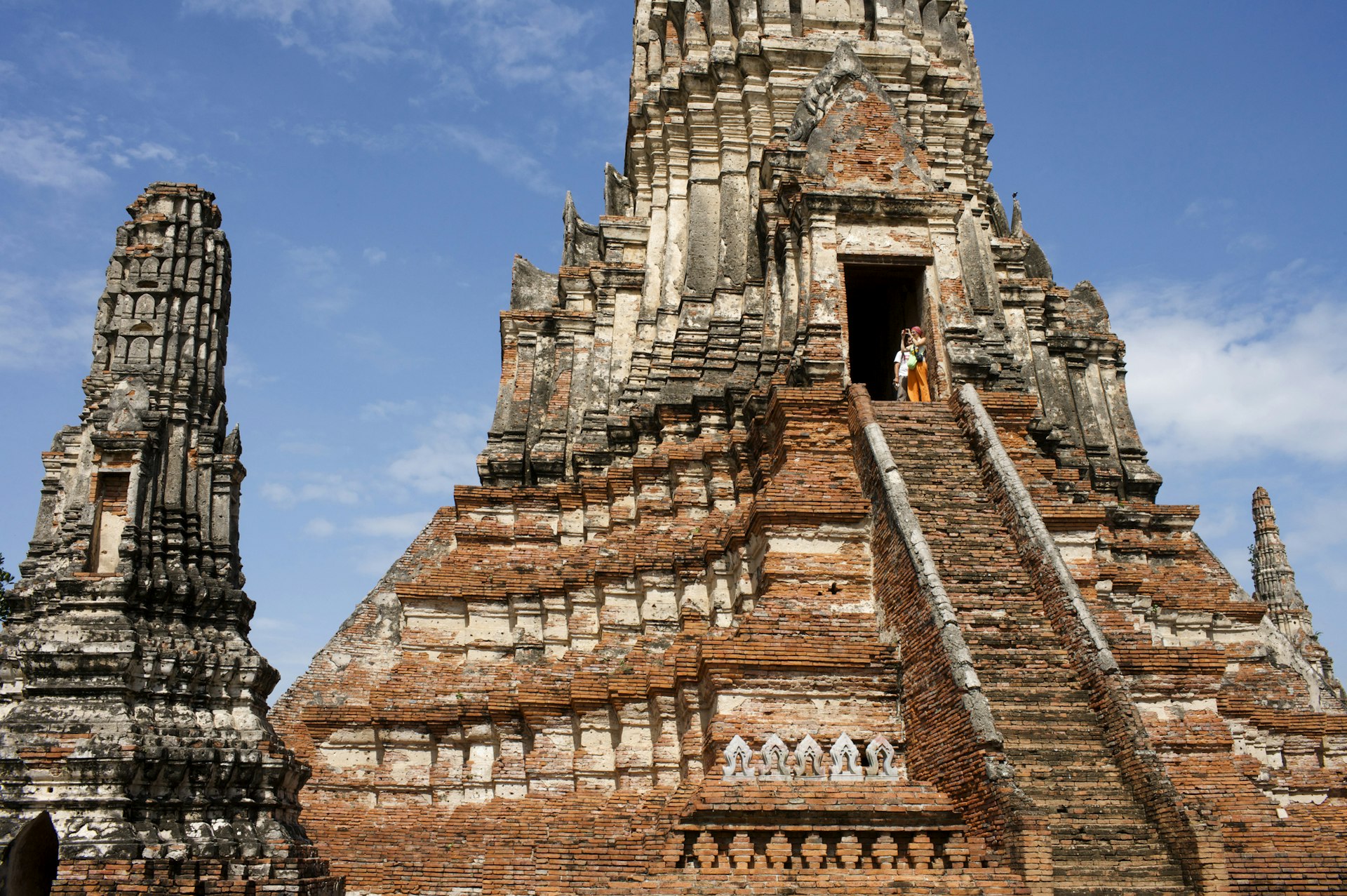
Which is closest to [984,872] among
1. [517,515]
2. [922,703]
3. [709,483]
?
[922,703]

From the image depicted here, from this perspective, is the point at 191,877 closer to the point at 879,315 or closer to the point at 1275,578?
the point at 879,315

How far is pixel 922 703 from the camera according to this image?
10055mm

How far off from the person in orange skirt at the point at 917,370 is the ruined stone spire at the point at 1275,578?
16908mm

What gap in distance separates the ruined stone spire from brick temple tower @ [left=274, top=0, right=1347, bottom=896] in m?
7.66

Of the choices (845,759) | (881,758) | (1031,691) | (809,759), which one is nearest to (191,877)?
(809,759)

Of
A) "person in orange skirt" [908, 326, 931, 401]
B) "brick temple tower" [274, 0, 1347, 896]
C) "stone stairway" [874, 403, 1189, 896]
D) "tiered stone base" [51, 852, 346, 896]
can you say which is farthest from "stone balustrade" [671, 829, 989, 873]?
"person in orange skirt" [908, 326, 931, 401]

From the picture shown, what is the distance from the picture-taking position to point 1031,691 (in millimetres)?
9805

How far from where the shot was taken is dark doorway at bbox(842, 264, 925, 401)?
601 inches

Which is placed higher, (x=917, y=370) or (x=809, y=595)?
(x=917, y=370)

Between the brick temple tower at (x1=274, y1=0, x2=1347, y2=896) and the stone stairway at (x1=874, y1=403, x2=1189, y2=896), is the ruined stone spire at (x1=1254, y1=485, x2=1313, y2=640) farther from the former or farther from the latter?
the stone stairway at (x1=874, y1=403, x2=1189, y2=896)

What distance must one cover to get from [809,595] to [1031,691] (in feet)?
7.74

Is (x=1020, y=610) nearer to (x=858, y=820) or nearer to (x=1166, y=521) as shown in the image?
(x=858, y=820)

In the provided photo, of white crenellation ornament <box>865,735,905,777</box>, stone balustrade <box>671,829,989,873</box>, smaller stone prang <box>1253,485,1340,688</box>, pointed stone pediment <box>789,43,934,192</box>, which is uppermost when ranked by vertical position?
pointed stone pediment <box>789,43,934,192</box>

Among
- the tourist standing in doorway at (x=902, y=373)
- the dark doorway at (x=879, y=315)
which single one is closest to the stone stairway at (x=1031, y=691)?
the tourist standing in doorway at (x=902, y=373)
